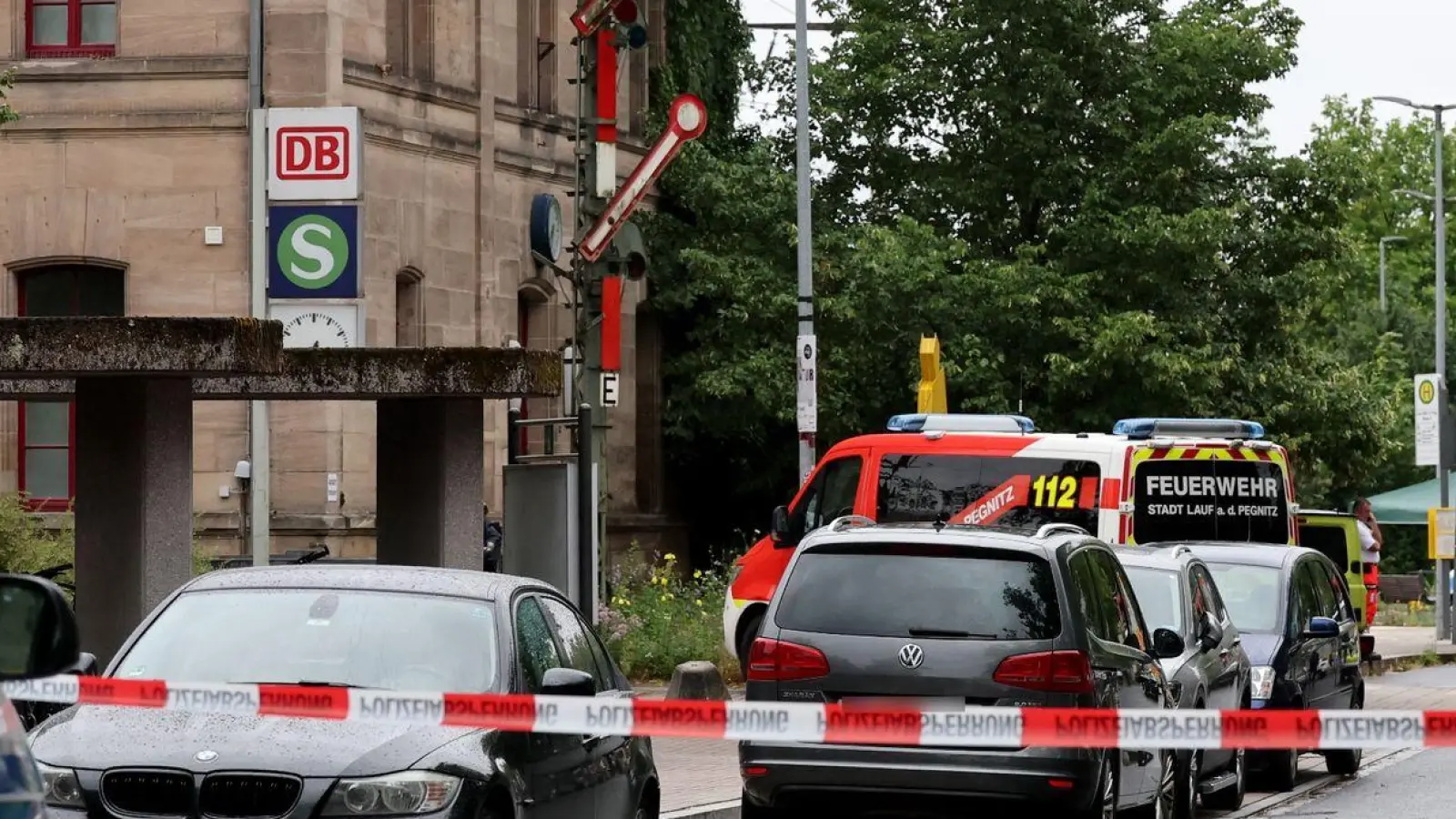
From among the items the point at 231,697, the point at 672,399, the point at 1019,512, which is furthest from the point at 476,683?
the point at 672,399

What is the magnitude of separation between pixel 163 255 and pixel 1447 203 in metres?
61.1

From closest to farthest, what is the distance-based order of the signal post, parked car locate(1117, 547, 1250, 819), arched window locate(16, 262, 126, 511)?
parked car locate(1117, 547, 1250, 819), the signal post, arched window locate(16, 262, 126, 511)

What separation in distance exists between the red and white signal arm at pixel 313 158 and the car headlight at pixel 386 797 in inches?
293

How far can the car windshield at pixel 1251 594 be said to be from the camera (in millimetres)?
17578

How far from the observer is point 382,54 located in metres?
29.9

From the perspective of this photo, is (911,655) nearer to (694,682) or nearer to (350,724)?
(350,724)

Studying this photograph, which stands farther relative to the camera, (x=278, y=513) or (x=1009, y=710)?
(x=278, y=513)

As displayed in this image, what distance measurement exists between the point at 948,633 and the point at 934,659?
157 millimetres

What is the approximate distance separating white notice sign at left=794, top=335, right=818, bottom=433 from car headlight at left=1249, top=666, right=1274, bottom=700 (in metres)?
9.02

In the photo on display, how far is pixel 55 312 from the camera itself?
95.8 ft

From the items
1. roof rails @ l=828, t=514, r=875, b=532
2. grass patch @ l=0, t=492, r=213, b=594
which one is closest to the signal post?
grass patch @ l=0, t=492, r=213, b=594

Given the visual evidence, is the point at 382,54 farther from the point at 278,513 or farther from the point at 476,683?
the point at 476,683

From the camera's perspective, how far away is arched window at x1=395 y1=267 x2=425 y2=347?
30.4 metres

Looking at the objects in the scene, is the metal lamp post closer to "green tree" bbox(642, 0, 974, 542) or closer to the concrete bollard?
"green tree" bbox(642, 0, 974, 542)
